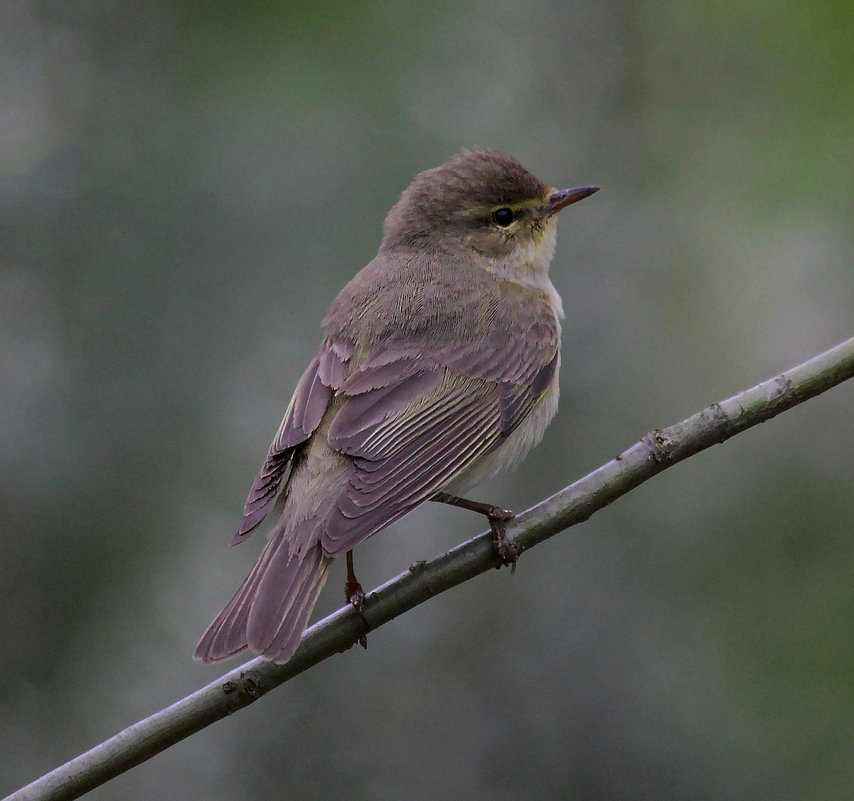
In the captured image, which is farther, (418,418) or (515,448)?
(515,448)

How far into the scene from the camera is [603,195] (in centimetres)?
533

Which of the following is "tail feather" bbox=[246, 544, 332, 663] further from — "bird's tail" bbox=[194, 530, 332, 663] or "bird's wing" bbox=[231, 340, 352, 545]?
"bird's wing" bbox=[231, 340, 352, 545]

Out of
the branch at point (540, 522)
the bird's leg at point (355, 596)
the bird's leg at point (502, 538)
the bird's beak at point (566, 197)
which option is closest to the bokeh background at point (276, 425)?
the bird's beak at point (566, 197)

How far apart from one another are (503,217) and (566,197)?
1.00 ft

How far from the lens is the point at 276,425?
4.48 metres

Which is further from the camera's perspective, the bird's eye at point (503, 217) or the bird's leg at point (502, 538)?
the bird's eye at point (503, 217)

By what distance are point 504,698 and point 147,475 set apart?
1.71 metres

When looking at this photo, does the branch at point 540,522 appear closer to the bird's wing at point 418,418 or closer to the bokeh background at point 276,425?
the bird's wing at point 418,418

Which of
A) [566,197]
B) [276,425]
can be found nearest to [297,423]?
[276,425]

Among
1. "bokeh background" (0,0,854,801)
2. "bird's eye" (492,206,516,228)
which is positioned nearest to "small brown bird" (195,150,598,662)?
"bird's eye" (492,206,516,228)

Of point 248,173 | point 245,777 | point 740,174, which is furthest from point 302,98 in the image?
point 245,777

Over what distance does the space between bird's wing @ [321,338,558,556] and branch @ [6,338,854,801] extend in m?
0.25

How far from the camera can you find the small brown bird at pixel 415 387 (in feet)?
11.0

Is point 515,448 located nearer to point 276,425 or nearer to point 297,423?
point 297,423
